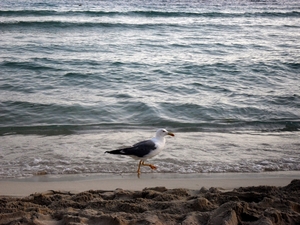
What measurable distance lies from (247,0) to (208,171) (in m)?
30.7

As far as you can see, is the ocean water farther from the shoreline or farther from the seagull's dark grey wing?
the seagull's dark grey wing

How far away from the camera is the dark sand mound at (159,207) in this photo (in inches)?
138

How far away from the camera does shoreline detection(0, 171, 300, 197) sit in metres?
4.96

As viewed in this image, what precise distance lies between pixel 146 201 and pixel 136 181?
1231mm

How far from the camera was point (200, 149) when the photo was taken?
653cm

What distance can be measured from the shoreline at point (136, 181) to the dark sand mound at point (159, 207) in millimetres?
453

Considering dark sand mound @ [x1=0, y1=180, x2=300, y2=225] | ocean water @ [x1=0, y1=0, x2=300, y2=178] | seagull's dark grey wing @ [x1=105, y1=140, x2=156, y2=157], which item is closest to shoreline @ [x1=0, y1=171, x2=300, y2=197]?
ocean water @ [x1=0, y1=0, x2=300, y2=178]

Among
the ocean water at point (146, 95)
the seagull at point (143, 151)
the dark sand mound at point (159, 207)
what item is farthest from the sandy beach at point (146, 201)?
the ocean water at point (146, 95)

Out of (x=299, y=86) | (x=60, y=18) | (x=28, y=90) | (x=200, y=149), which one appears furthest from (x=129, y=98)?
(x=60, y=18)

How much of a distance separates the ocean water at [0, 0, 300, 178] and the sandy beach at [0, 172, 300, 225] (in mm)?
477

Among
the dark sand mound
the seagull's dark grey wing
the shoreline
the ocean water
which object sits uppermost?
the ocean water

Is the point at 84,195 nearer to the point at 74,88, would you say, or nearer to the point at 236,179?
the point at 236,179

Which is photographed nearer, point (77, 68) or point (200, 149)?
point (200, 149)

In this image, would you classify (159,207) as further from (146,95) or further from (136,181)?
(146,95)
